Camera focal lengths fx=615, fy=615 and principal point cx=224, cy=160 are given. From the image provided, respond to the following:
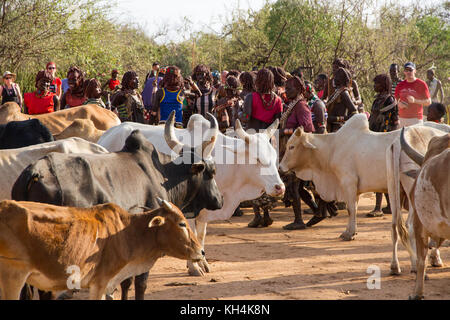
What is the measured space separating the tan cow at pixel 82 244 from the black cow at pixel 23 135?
263 centimetres

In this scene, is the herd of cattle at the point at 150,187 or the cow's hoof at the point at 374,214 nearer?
the herd of cattle at the point at 150,187

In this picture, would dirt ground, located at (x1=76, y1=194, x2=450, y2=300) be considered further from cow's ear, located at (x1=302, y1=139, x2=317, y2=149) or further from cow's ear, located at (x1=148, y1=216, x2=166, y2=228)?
cow's ear, located at (x1=148, y1=216, x2=166, y2=228)

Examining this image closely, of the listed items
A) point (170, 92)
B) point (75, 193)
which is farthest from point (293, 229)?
point (75, 193)

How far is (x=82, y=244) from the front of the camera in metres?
3.94

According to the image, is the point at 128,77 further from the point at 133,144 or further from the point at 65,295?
the point at 65,295

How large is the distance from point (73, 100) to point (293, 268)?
6223 mm

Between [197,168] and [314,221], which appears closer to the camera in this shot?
→ [197,168]

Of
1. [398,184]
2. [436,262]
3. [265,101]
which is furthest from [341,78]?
[436,262]

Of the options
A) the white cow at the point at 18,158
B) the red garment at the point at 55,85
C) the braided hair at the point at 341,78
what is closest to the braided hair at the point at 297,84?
the braided hair at the point at 341,78

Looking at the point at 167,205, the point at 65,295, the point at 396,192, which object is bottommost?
the point at 65,295

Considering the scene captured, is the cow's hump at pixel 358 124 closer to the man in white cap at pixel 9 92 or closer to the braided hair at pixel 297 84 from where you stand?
the braided hair at pixel 297 84

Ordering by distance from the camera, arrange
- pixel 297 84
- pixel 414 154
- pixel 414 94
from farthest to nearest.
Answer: pixel 414 94, pixel 297 84, pixel 414 154

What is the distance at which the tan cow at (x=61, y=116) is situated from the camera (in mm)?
8719

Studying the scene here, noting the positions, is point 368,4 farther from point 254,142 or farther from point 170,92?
point 254,142
